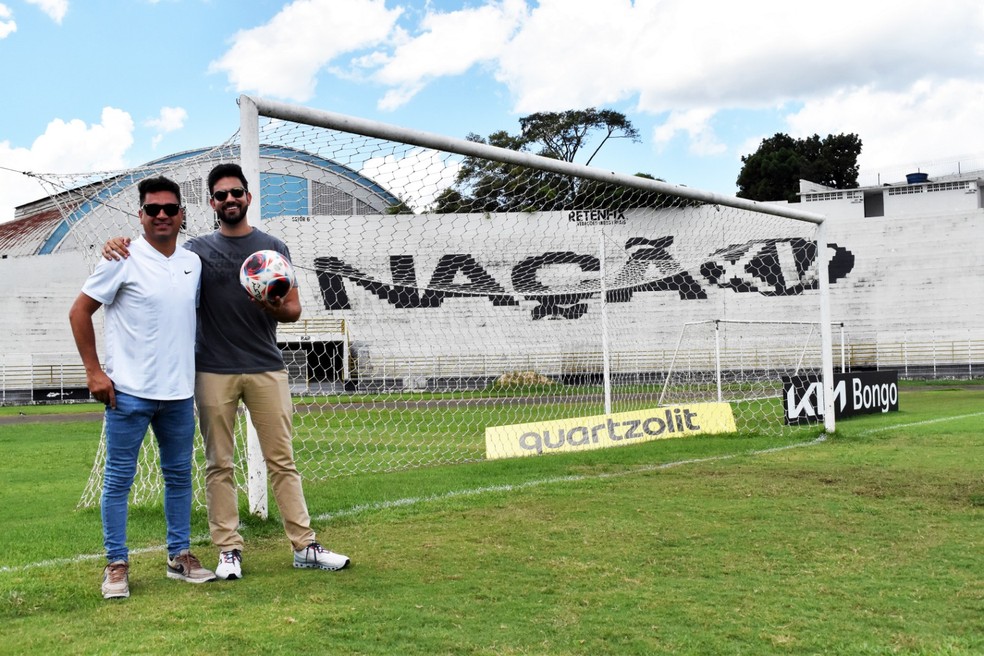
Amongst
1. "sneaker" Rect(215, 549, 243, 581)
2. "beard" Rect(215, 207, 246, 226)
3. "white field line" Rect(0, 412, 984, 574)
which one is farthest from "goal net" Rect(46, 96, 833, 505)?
"sneaker" Rect(215, 549, 243, 581)

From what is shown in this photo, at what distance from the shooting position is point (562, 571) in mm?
4125

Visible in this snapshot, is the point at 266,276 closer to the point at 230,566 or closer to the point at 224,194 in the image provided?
the point at 224,194

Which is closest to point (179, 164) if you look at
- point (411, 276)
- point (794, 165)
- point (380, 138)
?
point (380, 138)

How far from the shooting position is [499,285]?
16859 millimetres

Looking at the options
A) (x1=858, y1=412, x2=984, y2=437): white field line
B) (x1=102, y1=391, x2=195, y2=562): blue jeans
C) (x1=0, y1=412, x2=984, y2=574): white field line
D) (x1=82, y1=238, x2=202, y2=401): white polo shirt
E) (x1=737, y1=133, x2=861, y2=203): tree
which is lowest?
(x1=858, y1=412, x2=984, y2=437): white field line

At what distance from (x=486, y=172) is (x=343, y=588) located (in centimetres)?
580

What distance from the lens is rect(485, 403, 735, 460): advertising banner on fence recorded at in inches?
387

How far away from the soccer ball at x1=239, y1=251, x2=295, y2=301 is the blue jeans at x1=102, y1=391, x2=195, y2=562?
1.95 ft

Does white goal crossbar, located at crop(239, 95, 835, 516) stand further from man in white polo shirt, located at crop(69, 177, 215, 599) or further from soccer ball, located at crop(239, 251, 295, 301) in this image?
soccer ball, located at crop(239, 251, 295, 301)

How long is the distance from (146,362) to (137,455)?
411 millimetres

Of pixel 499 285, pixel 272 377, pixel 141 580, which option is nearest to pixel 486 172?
pixel 272 377

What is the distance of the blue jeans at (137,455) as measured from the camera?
3965 mm

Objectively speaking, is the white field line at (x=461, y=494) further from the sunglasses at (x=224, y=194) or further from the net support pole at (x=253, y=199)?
the sunglasses at (x=224, y=194)

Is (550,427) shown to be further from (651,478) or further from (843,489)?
(843,489)
